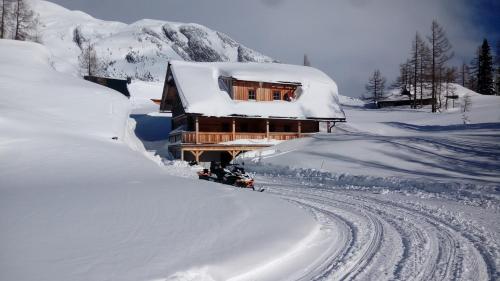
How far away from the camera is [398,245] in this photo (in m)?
6.89

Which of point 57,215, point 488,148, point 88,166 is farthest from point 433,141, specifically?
point 57,215

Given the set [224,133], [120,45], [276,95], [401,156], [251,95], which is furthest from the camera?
[120,45]

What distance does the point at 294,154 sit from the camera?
76.7 ft

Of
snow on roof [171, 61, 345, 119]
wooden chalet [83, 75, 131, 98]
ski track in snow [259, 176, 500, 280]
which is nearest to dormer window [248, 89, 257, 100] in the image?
snow on roof [171, 61, 345, 119]

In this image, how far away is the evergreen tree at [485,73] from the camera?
234 feet

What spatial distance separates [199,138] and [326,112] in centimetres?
1116

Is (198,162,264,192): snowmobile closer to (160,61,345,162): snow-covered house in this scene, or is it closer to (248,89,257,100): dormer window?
(160,61,345,162): snow-covered house

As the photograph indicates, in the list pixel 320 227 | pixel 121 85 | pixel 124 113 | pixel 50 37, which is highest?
pixel 50 37

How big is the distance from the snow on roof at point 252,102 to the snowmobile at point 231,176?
33.7 feet

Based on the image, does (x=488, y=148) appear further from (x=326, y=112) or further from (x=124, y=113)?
(x=124, y=113)

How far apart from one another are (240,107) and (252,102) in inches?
60.1

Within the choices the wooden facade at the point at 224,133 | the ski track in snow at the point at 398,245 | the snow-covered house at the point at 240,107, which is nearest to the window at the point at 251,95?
the snow-covered house at the point at 240,107

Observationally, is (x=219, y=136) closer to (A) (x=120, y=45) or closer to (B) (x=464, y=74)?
(B) (x=464, y=74)

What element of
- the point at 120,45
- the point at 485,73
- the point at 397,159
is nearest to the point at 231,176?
the point at 397,159
